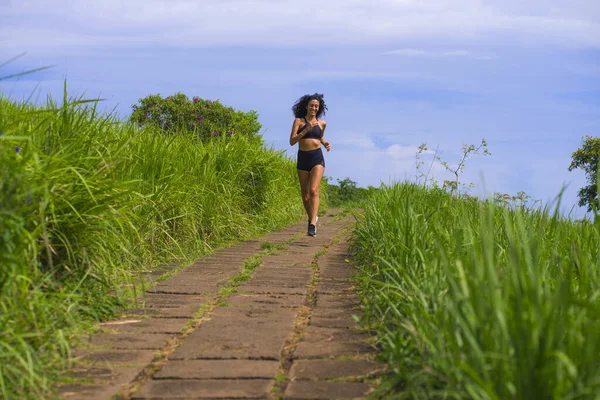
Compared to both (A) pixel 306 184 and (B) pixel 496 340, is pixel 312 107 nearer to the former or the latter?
(A) pixel 306 184

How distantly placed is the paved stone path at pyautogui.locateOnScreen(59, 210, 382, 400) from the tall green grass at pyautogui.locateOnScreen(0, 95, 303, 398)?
0.21 m

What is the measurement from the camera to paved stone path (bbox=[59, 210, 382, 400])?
→ 2.88 meters

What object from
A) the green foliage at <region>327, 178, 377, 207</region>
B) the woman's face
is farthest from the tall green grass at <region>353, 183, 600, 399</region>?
the green foliage at <region>327, 178, 377, 207</region>

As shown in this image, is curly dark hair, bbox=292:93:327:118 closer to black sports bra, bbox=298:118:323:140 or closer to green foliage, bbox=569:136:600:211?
black sports bra, bbox=298:118:323:140

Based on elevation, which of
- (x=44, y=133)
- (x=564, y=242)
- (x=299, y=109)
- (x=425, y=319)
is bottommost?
(x=425, y=319)

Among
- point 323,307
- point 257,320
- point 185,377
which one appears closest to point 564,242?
point 323,307

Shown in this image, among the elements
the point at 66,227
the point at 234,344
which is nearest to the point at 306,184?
the point at 66,227

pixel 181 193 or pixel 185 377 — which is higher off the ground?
pixel 181 193

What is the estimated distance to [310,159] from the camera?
9211mm

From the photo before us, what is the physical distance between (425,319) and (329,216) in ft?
36.7

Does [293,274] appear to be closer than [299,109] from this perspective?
Yes

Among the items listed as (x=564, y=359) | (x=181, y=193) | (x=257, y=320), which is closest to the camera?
(x=564, y=359)

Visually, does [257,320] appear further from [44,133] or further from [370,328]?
[44,133]

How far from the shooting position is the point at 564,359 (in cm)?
185
